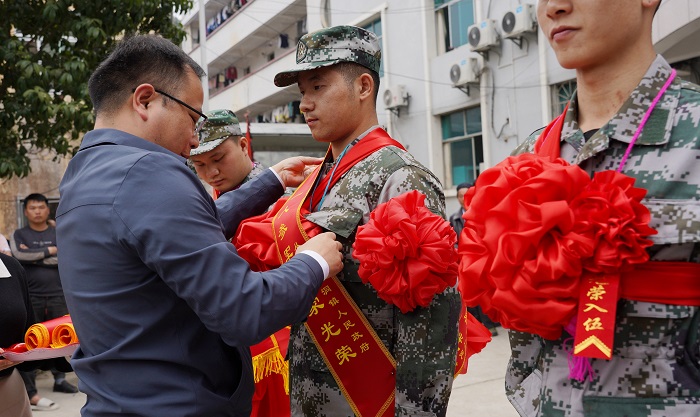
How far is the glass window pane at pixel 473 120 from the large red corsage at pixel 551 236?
10.7m

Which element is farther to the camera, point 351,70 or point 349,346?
point 351,70

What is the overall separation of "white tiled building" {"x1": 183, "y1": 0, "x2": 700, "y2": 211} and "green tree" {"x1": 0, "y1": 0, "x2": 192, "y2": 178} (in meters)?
5.62

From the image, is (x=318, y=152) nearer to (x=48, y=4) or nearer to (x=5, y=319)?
(x=48, y=4)

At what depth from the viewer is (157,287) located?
5.40 feet

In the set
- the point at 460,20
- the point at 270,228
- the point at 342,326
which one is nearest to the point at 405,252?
the point at 342,326

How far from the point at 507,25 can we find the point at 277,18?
34.1 feet

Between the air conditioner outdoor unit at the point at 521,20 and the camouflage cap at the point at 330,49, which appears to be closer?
the camouflage cap at the point at 330,49

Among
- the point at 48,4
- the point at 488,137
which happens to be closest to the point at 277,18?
the point at 488,137

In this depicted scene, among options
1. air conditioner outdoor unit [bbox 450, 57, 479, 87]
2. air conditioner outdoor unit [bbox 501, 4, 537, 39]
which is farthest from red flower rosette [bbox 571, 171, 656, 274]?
air conditioner outdoor unit [bbox 450, 57, 479, 87]

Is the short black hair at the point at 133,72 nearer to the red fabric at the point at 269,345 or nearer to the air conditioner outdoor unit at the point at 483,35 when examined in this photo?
the red fabric at the point at 269,345

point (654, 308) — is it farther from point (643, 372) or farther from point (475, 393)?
point (475, 393)

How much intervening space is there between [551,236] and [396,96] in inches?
Answer: 477

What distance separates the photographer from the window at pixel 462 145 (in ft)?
38.5

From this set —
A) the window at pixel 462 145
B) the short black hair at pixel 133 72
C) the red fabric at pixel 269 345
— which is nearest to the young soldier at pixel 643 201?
the short black hair at pixel 133 72
